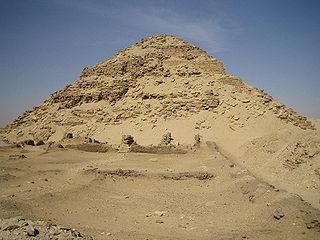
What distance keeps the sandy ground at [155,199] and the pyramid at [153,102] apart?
7393 mm

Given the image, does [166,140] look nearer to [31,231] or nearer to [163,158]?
[163,158]

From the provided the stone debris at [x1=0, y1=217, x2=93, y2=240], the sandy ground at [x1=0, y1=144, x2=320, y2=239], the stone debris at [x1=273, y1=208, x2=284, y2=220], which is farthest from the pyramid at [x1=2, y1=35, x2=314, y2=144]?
the stone debris at [x1=0, y1=217, x2=93, y2=240]

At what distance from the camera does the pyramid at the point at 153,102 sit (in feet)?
70.7

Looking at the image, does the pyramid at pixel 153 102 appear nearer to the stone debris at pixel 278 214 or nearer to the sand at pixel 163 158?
the sand at pixel 163 158

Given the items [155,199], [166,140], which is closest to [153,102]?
[166,140]

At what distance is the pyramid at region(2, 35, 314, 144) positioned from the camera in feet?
70.7

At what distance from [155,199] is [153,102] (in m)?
14.8

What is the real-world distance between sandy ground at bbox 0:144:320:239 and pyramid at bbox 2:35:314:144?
291 inches

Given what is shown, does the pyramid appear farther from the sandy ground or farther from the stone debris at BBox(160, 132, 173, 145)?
the sandy ground

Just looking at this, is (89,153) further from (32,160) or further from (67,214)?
(67,214)

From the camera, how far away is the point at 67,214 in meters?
8.43

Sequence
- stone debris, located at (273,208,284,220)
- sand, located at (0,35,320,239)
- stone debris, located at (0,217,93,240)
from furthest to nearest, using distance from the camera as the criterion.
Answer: sand, located at (0,35,320,239)
stone debris, located at (273,208,284,220)
stone debris, located at (0,217,93,240)

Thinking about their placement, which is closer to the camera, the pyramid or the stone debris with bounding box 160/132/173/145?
the stone debris with bounding box 160/132/173/145

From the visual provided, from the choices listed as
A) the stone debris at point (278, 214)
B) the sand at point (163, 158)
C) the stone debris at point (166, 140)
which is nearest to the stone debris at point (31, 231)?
the sand at point (163, 158)
